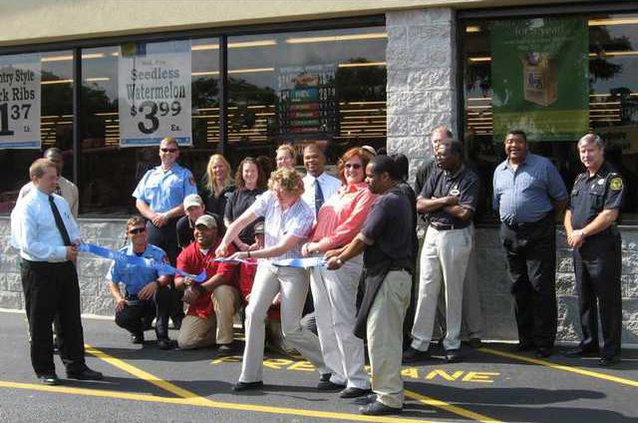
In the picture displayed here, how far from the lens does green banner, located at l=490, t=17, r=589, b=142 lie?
8.89 metres

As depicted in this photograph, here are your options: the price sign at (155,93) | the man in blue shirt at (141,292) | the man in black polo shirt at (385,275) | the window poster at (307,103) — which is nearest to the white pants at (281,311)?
the man in black polo shirt at (385,275)

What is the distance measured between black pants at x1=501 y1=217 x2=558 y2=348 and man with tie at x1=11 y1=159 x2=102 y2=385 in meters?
3.87

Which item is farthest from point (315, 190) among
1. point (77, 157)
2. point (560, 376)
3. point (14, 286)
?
point (14, 286)

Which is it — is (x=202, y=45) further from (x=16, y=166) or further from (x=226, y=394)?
(x=226, y=394)

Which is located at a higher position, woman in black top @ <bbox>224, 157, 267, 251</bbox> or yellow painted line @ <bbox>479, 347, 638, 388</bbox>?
woman in black top @ <bbox>224, 157, 267, 251</bbox>

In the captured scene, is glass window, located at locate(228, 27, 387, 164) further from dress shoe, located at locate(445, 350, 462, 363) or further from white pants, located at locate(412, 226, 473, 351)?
dress shoe, located at locate(445, 350, 462, 363)

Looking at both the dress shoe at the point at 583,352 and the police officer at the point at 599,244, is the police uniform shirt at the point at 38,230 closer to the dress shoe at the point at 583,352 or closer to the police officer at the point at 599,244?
the police officer at the point at 599,244

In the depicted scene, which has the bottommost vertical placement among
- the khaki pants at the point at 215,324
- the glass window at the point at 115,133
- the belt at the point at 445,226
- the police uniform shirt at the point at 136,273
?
the khaki pants at the point at 215,324

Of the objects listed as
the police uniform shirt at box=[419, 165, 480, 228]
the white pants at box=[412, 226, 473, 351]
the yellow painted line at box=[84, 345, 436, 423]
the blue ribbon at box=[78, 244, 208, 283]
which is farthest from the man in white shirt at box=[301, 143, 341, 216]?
the yellow painted line at box=[84, 345, 436, 423]

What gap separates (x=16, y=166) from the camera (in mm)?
11555

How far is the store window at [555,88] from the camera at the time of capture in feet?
28.6

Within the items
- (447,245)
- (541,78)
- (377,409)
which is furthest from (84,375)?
(541,78)

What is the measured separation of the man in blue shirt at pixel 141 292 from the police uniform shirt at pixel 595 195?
3961 mm

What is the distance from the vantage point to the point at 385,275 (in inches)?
239
